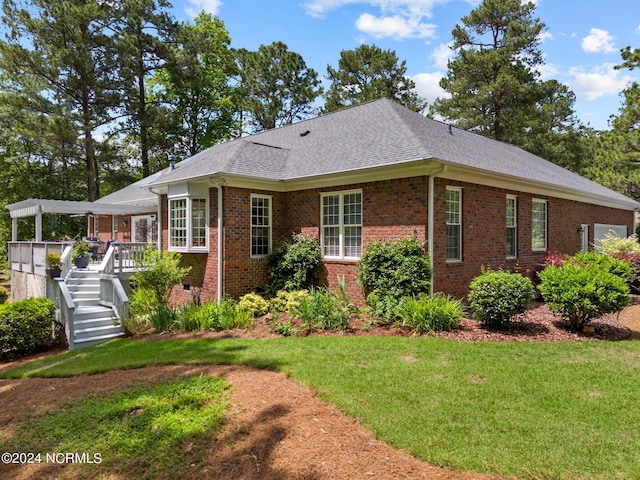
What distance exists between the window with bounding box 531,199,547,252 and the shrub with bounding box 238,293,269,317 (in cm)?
902

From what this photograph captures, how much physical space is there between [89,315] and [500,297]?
33.8 feet

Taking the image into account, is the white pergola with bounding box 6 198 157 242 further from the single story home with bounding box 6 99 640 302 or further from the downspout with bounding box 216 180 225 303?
the downspout with bounding box 216 180 225 303

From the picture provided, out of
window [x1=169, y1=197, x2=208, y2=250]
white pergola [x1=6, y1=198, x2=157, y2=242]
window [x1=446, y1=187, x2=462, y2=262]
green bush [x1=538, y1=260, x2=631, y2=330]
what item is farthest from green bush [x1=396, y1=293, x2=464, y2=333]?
white pergola [x1=6, y1=198, x2=157, y2=242]

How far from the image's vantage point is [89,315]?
10.6 metres

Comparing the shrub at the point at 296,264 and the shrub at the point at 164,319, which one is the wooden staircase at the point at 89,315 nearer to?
the shrub at the point at 164,319

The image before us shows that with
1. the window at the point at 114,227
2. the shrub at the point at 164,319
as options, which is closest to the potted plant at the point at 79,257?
the shrub at the point at 164,319

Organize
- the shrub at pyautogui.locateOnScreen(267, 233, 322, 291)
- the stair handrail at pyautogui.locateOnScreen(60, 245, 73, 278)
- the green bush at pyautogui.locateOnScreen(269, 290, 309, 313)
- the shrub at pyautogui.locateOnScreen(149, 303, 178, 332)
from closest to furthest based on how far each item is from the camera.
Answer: the shrub at pyautogui.locateOnScreen(149, 303, 178, 332) < the green bush at pyautogui.locateOnScreen(269, 290, 309, 313) < the shrub at pyautogui.locateOnScreen(267, 233, 322, 291) < the stair handrail at pyautogui.locateOnScreen(60, 245, 73, 278)

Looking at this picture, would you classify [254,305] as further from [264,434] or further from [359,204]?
[264,434]

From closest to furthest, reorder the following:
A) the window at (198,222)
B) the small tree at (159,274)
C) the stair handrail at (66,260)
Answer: the small tree at (159,274), the window at (198,222), the stair handrail at (66,260)

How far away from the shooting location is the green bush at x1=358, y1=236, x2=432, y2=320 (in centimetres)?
881

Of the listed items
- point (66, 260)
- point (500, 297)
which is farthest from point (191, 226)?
point (500, 297)

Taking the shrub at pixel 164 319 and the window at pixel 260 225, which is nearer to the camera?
the shrub at pixel 164 319

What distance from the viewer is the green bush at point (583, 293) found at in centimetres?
751

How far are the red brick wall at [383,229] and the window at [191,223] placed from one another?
0.35 metres
